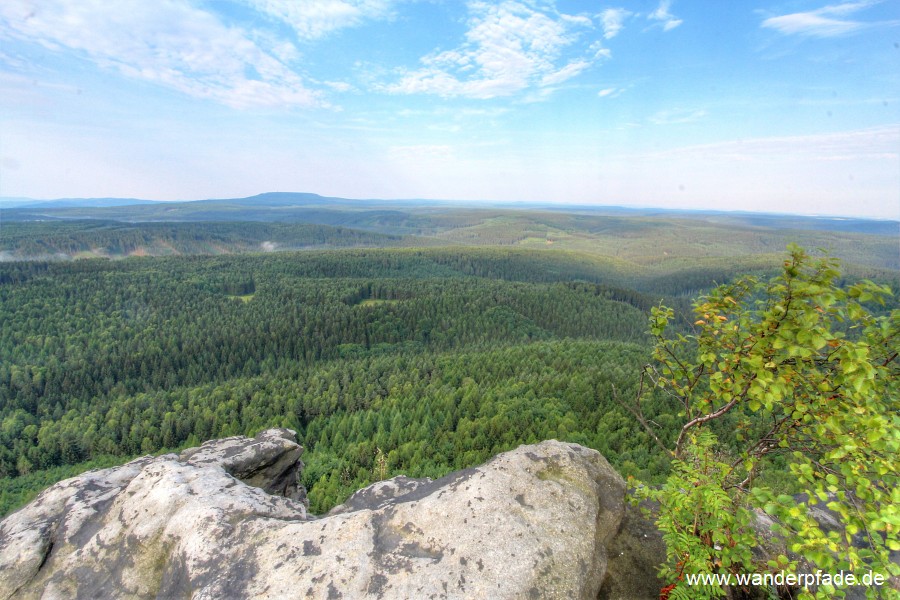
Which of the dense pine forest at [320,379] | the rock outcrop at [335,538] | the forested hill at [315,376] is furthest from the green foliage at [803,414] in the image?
the forested hill at [315,376]

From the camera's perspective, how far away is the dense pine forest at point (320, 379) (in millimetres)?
57750

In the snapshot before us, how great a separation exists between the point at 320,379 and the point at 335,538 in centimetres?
9630

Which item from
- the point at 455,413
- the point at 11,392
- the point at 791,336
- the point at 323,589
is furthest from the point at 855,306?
the point at 11,392

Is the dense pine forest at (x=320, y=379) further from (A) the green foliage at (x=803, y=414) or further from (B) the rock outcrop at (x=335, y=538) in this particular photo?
(B) the rock outcrop at (x=335, y=538)

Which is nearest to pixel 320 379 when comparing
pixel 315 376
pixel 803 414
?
pixel 315 376

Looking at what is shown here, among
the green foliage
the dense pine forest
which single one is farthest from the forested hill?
the green foliage

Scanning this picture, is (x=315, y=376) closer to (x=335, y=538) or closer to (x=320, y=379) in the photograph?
(x=320, y=379)

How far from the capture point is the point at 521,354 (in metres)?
107

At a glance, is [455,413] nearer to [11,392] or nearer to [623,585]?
[623,585]

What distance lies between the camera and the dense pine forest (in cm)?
5775

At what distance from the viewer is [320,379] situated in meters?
101

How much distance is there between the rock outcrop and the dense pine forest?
4648mm

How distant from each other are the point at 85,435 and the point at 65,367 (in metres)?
63.0

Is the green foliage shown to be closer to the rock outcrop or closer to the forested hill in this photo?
the rock outcrop
